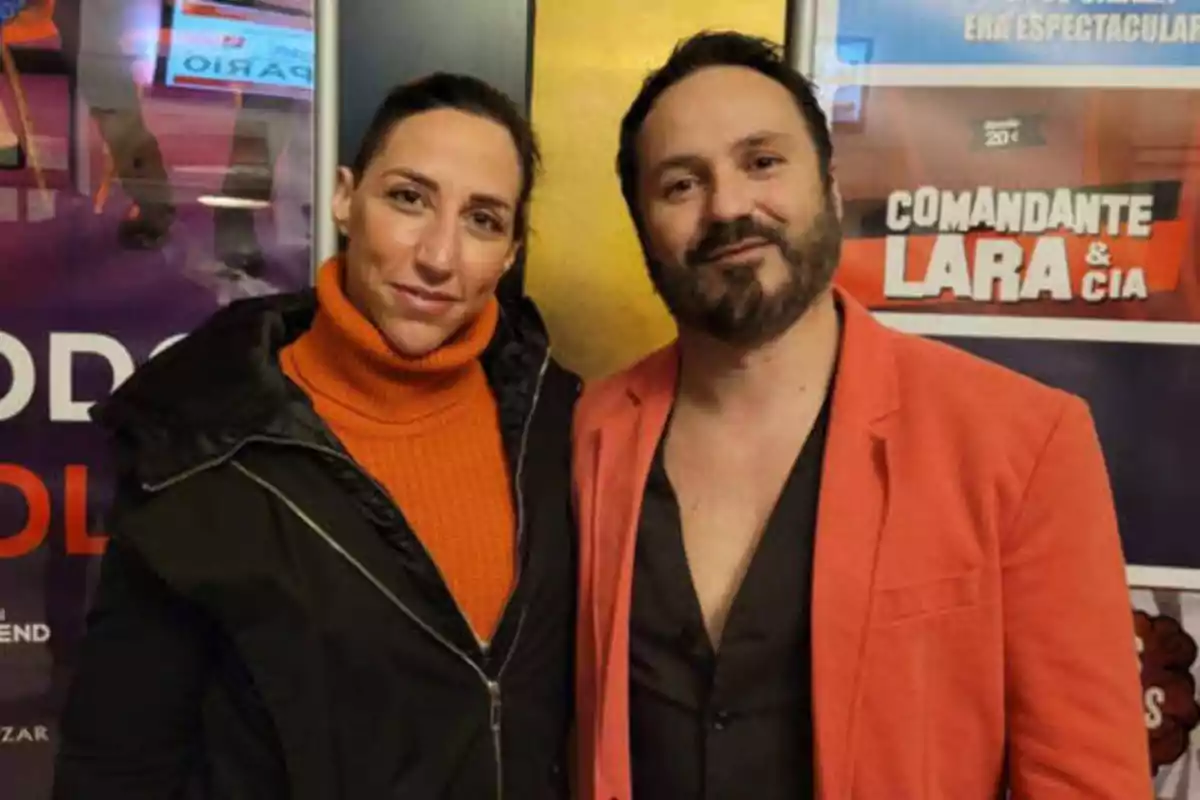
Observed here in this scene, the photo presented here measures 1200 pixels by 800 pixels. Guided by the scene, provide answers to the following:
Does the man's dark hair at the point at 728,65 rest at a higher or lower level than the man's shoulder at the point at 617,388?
higher

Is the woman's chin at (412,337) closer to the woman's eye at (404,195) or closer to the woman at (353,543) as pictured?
Answer: the woman at (353,543)

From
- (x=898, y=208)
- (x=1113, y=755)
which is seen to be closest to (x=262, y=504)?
(x=1113, y=755)

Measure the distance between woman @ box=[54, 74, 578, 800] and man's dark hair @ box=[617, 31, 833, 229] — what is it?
0.58ft

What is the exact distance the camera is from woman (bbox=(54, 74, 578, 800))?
1058 mm

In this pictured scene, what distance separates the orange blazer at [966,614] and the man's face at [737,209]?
15 cm

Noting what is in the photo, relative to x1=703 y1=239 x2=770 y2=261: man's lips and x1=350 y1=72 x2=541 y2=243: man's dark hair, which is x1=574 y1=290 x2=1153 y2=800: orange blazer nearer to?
x1=703 y1=239 x2=770 y2=261: man's lips

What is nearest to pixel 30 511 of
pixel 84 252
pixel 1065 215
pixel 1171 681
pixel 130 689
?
pixel 84 252

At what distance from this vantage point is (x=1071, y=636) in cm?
105

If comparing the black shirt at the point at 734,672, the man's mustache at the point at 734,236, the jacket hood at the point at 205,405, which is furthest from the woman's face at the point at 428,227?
the black shirt at the point at 734,672

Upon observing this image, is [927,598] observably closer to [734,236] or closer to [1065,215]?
[734,236]

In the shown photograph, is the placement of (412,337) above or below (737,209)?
below

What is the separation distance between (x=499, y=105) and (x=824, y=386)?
19.1 inches

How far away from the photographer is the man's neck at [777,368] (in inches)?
48.1

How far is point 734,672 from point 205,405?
602mm
